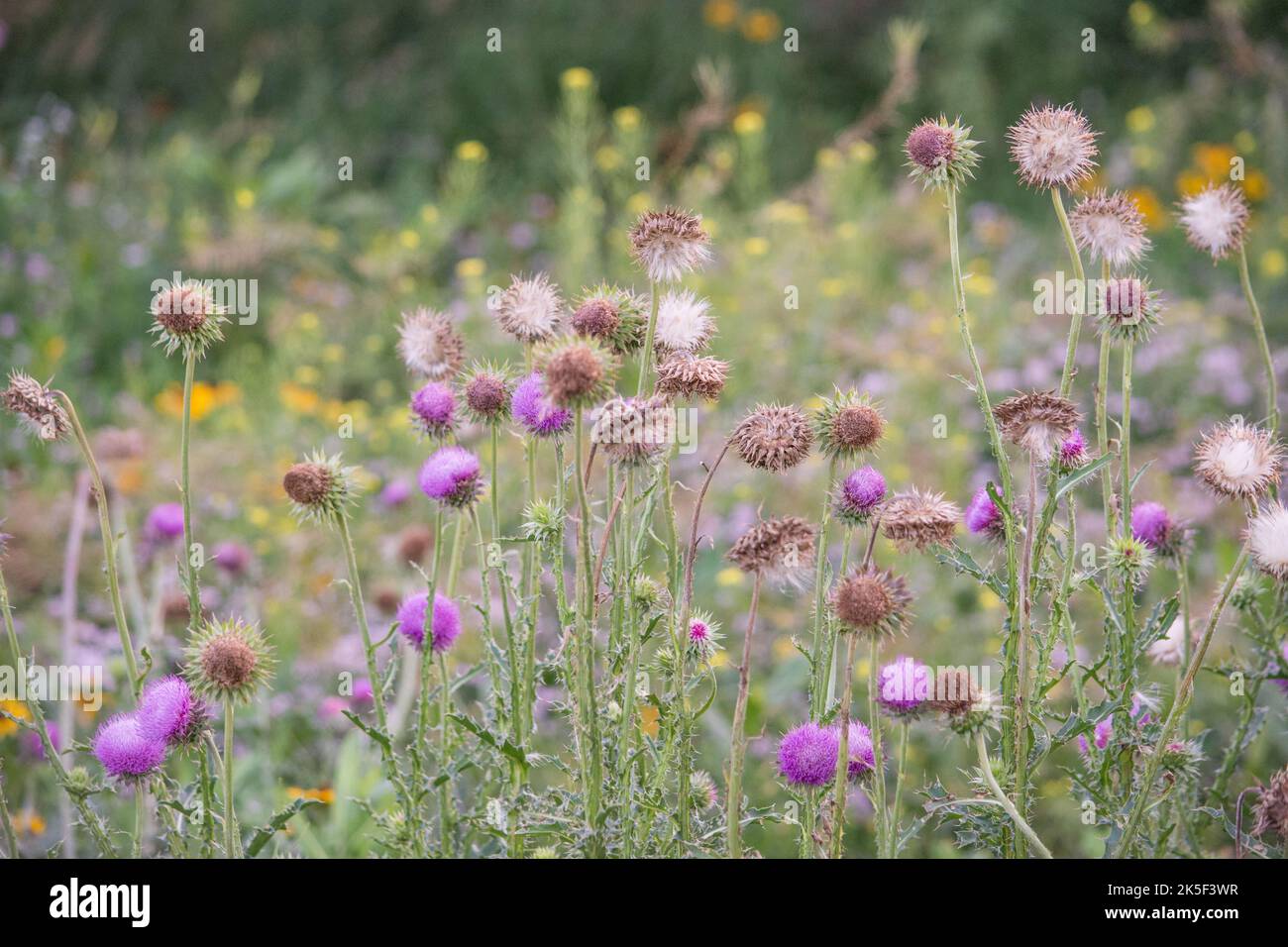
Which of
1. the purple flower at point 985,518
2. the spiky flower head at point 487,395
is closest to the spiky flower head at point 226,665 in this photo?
the spiky flower head at point 487,395

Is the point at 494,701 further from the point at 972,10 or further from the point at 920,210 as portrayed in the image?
the point at 972,10

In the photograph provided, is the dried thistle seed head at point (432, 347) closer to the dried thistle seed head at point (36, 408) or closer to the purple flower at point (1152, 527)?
the dried thistle seed head at point (36, 408)

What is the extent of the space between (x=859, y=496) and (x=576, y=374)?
16.8 inches

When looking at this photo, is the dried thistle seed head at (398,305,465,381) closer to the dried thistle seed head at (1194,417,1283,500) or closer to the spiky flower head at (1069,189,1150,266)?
the spiky flower head at (1069,189,1150,266)

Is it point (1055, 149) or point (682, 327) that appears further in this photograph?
point (682, 327)

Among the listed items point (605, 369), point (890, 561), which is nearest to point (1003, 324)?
point (890, 561)

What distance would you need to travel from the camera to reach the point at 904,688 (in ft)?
4.91

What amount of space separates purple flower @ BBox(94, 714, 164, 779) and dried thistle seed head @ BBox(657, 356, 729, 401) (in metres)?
0.78

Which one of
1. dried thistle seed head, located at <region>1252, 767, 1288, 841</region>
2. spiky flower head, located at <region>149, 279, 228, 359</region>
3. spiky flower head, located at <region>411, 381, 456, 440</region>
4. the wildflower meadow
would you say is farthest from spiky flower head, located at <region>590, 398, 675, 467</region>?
dried thistle seed head, located at <region>1252, 767, 1288, 841</region>

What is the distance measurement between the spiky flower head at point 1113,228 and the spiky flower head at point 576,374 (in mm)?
680

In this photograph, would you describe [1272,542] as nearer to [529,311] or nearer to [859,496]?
[859,496]

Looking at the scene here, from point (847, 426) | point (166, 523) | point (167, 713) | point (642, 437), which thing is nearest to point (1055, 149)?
point (847, 426)

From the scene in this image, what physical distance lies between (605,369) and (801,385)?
3209 mm
